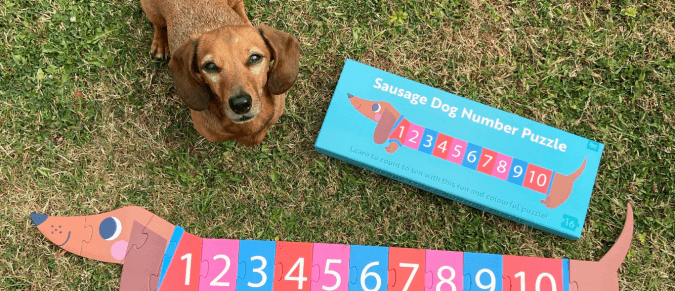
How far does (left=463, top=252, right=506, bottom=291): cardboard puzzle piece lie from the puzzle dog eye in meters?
2.64

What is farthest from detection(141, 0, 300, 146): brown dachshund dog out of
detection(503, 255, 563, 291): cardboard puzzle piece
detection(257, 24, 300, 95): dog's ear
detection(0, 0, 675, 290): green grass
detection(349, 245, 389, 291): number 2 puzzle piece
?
detection(503, 255, 563, 291): cardboard puzzle piece

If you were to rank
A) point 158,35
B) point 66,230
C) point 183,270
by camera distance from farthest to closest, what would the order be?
point 158,35 < point 66,230 < point 183,270

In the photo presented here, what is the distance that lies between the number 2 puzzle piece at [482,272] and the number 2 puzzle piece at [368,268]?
616 millimetres

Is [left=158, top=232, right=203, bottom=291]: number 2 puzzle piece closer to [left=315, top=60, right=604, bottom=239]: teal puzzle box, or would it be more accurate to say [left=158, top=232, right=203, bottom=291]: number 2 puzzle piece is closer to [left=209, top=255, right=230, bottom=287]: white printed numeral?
[left=209, top=255, right=230, bottom=287]: white printed numeral

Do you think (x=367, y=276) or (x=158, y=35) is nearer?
(x=367, y=276)

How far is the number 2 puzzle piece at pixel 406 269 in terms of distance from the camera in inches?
136

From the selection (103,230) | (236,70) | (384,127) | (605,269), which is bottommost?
(103,230)

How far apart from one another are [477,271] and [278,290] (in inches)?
59.1

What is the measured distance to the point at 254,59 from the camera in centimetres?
273

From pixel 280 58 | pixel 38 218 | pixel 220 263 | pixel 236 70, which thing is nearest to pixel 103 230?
pixel 38 218

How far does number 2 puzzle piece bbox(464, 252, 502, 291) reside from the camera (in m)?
3.46

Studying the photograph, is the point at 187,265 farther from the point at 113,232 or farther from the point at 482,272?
the point at 482,272

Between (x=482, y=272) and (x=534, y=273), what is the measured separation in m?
0.40

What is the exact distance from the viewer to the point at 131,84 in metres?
3.72
